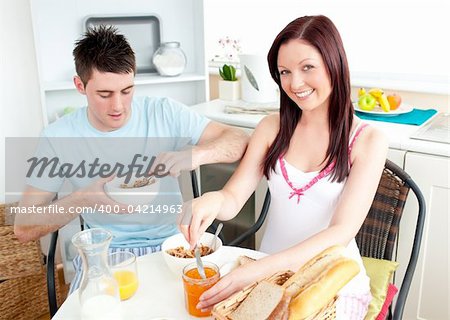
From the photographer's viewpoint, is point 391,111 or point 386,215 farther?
point 391,111

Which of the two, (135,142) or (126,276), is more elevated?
(135,142)

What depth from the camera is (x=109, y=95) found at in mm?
1522

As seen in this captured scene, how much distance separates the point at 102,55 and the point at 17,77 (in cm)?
95

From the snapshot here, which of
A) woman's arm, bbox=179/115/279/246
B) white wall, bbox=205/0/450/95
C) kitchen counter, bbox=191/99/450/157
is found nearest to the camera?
woman's arm, bbox=179/115/279/246

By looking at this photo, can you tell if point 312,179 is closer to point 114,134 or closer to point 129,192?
point 129,192

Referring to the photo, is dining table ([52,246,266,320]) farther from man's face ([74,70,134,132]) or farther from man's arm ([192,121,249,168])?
man's face ([74,70,134,132])

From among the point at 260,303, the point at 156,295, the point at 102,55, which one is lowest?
the point at 156,295

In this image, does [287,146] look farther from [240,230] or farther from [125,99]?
[240,230]

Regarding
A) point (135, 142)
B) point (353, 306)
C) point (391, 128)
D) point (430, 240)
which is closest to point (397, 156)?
point (391, 128)

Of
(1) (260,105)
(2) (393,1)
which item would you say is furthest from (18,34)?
(2) (393,1)

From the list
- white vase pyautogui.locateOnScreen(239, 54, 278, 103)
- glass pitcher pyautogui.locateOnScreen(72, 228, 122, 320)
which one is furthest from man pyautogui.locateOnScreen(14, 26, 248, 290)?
white vase pyautogui.locateOnScreen(239, 54, 278, 103)

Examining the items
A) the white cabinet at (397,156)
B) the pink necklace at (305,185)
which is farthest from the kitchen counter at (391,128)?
the pink necklace at (305,185)

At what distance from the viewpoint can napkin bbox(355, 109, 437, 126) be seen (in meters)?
1.96

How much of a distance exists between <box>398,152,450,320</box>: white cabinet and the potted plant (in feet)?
3.51
